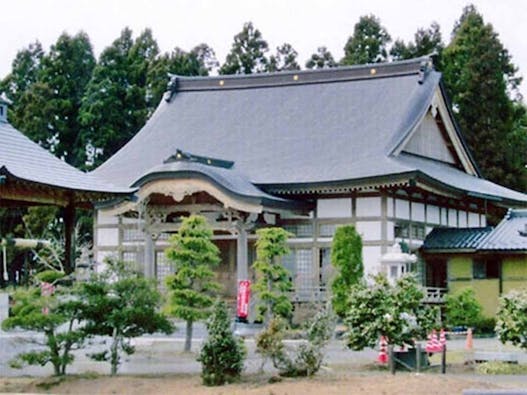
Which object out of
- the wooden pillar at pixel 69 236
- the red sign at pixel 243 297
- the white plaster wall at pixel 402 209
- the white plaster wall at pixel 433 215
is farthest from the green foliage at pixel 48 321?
the white plaster wall at pixel 433 215

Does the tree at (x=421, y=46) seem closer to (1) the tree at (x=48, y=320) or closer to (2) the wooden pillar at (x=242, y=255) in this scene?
(2) the wooden pillar at (x=242, y=255)

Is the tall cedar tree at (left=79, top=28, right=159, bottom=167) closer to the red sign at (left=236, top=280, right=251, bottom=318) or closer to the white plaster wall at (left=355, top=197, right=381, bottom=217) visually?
the white plaster wall at (left=355, top=197, right=381, bottom=217)

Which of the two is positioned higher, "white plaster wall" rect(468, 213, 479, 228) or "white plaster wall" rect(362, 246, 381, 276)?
"white plaster wall" rect(468, 213, 479, 228)

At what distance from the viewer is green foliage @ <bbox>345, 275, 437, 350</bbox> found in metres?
19.7

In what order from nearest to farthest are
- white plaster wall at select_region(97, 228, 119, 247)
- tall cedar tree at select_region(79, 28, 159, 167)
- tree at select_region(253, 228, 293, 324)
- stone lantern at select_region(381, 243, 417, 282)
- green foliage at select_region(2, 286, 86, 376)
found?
green foliage at select_region(2, 286, 86, 376) < stone lantern at select_region(381, 243, 417, 282) < tree at select_region(253, 228, 293, 324) < white plaster wall at select_region(97, 228, 119, 247) < tall cedar tree at select_region(79, 28, 159, 167)

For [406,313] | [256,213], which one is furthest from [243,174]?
[406,313]

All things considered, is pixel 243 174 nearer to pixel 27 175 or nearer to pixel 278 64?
pixel 27 175

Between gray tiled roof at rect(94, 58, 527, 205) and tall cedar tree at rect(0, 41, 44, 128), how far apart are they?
54.8 ft

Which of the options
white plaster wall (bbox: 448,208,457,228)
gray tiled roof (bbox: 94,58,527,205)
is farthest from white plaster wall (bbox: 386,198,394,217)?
white plaster wall (bbox: 448,208,457,228)

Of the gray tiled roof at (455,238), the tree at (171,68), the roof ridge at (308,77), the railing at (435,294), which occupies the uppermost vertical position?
the tree at (171,68)

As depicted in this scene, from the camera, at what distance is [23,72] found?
5681cm

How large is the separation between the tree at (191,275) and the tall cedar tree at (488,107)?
24.7 metres

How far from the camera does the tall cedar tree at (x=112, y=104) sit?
169 feet

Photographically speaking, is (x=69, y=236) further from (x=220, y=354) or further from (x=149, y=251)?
(x=149, y=251)
